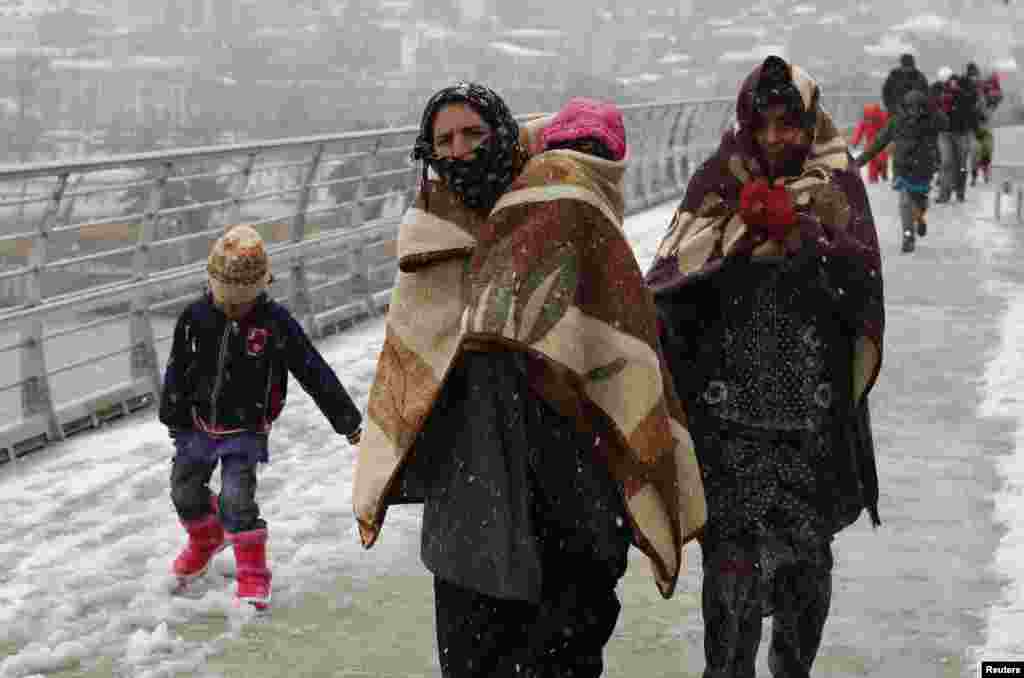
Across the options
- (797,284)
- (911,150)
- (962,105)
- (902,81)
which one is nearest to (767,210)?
(797,284)

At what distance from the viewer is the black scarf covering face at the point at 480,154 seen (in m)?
2.96

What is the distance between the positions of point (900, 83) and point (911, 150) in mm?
4811

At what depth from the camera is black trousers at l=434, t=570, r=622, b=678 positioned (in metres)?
3.08

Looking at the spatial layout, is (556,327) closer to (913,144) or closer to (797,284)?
(797,284)

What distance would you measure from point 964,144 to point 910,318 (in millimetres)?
11219

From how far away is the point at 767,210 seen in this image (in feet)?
12.1

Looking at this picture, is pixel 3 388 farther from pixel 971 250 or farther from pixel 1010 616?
pixel 971 250

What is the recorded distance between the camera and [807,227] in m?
3.72

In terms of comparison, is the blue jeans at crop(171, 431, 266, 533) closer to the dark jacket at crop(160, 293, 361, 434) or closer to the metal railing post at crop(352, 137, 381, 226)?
the dark jacket at crop(160, 293, 361, 434)

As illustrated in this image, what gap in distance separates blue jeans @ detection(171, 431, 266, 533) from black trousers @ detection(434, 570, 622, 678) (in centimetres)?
216

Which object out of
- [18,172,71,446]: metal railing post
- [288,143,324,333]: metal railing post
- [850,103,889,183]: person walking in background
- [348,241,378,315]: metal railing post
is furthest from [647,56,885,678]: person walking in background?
[850,103,889,183]: person walking in background

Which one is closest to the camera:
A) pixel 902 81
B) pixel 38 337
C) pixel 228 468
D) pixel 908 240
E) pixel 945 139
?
pixel 228 468

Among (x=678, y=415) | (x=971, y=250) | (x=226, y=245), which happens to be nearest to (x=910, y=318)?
(x=971, y=250)

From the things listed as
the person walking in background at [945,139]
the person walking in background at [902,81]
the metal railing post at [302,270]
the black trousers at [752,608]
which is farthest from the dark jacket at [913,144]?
the black trousers at [752,608]
